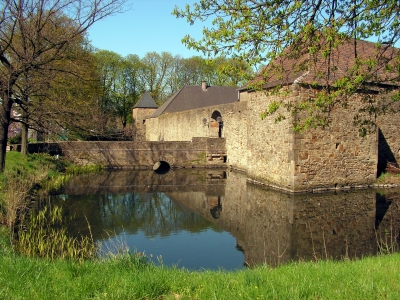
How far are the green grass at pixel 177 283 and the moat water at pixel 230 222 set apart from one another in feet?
5.20

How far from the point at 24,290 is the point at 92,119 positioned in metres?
8.01

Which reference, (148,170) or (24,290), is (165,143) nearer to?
(148,170)

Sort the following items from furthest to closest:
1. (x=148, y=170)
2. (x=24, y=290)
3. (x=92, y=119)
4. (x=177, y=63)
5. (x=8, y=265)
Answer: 1. (x=177, y=63)
2. (x=148, y=170)
3. (x=92, y=119)
4. (x=8, y=265)
5. (x=24, y=290)

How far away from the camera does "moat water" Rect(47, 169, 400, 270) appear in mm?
6766

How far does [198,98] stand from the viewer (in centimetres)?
3325

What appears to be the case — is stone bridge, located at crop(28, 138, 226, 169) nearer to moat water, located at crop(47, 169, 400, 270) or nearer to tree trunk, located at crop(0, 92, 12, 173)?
moat water, located at crop(47, 169, 400, 270)

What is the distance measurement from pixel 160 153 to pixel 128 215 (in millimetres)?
11437

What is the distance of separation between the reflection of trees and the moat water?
23 millimetres

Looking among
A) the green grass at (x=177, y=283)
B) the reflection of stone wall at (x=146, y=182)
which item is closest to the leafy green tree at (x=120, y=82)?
the reflection of stone wall at (x=146, y=182)

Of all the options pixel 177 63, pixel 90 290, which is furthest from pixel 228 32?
pixel 177 63

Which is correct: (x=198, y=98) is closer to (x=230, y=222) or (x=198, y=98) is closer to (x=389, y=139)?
(x=389, y=139)

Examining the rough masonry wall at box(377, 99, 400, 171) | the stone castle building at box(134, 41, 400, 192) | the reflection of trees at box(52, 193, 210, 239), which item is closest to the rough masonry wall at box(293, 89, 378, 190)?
the stone castle building at box(134, 41, 400, 192)

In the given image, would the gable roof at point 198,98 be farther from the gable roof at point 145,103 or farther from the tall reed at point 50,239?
the tall reed at point 50,239

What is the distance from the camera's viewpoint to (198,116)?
23609mm
